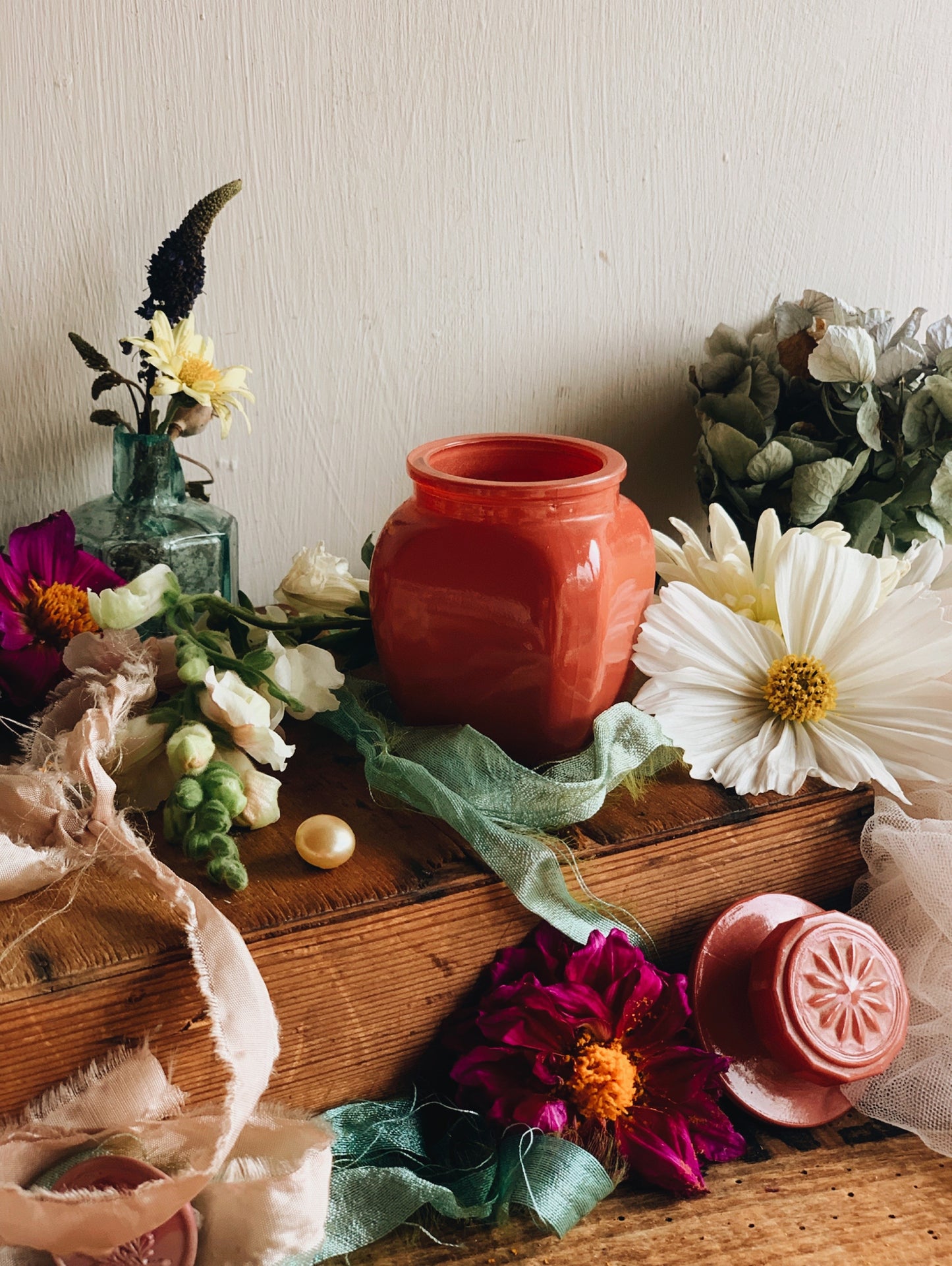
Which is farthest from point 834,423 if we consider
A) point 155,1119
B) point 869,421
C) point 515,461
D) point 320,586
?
point 155,1119

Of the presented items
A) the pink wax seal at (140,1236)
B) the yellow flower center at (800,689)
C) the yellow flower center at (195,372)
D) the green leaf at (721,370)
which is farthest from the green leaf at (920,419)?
the pink wax seal at (140,1236)

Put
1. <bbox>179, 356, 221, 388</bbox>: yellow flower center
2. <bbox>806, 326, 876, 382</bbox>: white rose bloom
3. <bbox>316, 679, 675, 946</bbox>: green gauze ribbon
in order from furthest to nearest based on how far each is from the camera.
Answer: <bbox>806, 326, 876, 382</bbox>: white rose bloom → <bbox>179, 356, 221, 388</bbox>: yellow flower center → <bbox>316, 679, 675, 946</bbox>: green gauze ribbon

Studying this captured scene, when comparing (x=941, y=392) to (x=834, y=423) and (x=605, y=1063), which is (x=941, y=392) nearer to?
(x=834, y=423)

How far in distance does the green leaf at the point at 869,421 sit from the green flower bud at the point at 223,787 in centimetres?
47

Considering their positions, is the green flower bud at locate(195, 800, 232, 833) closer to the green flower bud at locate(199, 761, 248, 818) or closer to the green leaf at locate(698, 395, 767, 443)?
the green flower bud at locate(199, 761, 248, 818)

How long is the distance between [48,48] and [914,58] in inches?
24.8

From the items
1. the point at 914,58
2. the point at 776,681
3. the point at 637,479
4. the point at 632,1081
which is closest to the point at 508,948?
the point at 632,1081

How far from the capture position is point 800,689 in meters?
0.57

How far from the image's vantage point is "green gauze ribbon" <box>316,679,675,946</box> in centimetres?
49

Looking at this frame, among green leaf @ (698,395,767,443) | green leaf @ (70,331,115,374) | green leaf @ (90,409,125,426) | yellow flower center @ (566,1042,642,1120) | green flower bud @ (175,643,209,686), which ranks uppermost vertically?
green leaf @ (70,331,115,374)

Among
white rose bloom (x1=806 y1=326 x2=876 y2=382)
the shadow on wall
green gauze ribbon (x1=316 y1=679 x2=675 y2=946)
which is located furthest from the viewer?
the shadow on wall

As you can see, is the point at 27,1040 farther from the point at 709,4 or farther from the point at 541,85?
the point at 709,4

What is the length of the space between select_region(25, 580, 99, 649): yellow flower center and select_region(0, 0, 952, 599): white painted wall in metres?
0.12

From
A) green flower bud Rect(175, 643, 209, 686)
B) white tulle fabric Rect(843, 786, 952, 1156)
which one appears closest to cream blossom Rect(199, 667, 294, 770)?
green flower bud Rect(175, 643, 209, 686)
